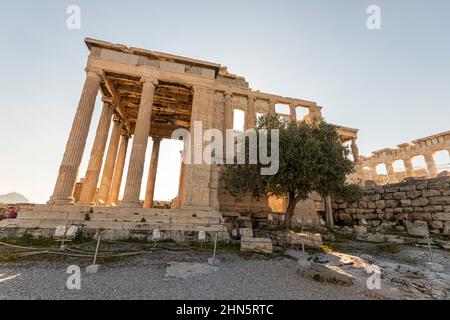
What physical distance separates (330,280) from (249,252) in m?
3.78

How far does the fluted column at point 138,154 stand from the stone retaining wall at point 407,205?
56.8ft

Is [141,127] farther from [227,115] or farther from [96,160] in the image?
[227,115]

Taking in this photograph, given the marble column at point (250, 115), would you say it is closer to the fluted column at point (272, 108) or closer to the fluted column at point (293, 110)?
the fluted column at point (272, 108)

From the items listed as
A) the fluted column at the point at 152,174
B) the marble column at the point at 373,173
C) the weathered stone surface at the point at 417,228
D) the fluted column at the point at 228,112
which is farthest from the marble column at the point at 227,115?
the marble column at the point at 373,173

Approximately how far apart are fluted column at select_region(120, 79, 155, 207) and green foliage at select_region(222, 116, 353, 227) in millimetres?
5612

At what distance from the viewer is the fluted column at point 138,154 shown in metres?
11.9

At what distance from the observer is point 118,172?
19.6 m

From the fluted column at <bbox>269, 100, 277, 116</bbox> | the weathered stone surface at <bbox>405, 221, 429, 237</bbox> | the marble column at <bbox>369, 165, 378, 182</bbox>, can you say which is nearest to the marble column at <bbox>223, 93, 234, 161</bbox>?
the fluted column at <bbox>269, 100, 277, 116</bbox>

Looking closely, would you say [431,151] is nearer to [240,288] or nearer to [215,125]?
[215,125]

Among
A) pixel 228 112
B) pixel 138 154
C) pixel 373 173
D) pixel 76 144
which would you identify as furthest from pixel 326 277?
pixel 373 173

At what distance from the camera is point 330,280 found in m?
5.32

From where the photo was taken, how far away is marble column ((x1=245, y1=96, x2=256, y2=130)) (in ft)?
65.3

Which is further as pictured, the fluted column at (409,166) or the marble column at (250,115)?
the fluted column at (409,166)

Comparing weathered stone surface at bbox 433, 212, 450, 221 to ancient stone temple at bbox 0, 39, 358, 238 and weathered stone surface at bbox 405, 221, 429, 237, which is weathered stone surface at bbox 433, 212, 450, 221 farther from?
ancient stone temple at bbox 0, 39, 358, 238
